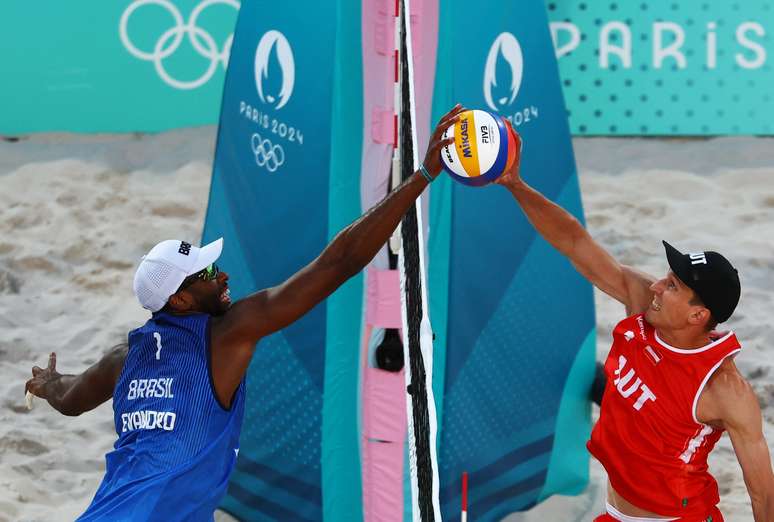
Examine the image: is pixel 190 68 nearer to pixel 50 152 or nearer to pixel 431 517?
pixel 50 152

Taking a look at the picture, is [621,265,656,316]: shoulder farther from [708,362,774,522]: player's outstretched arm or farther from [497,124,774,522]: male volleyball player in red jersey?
[708,362,774,522]: player's outstretched arm

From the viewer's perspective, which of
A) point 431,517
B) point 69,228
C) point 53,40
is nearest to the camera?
point 431,517

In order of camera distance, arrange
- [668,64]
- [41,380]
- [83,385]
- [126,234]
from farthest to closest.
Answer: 1. [668,64]
2. [126,234]
3. [41,380]
4. [83,385]

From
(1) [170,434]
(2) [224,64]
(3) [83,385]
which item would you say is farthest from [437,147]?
(2) [224,64]

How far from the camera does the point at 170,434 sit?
3271 mm

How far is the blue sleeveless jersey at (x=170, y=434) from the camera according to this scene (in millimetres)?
3227

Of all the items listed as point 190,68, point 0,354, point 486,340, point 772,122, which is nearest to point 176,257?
point 486,340

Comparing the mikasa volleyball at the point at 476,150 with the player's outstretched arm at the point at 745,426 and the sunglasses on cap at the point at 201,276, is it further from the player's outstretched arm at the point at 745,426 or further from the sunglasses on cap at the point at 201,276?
the player's outstretched arm at the point at 745,426

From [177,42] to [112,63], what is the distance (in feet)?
1.36

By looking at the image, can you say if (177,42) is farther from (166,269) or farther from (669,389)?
(669,389)

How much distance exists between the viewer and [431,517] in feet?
11.8

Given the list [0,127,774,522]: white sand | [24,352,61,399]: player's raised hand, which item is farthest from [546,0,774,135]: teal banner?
[24,352,61,399]: player's raised hand

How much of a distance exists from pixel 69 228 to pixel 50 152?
81cm

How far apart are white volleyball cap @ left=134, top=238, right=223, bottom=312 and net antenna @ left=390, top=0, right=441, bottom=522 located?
0.66m
